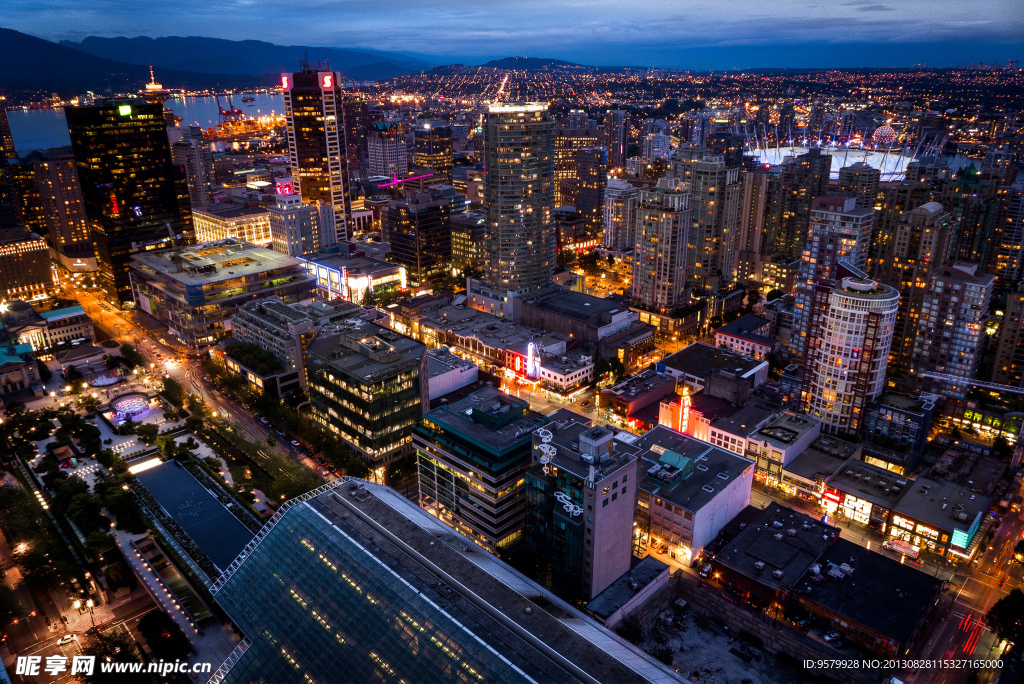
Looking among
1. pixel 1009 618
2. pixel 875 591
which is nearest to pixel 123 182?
pixel 875 591

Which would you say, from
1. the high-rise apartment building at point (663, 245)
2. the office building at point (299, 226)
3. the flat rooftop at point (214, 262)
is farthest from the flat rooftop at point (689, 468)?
the office building at point (299, 226)

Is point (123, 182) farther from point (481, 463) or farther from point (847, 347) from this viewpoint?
point (847, 347)

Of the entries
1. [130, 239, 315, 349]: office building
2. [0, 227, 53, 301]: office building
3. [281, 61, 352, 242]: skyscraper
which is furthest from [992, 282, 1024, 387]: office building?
[0, 227, 53, 301]: office building

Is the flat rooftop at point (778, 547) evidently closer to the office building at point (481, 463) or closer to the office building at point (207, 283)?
the office building at point (481, 463)

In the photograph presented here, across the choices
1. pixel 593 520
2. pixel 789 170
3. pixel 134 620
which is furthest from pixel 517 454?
pixel 789 170

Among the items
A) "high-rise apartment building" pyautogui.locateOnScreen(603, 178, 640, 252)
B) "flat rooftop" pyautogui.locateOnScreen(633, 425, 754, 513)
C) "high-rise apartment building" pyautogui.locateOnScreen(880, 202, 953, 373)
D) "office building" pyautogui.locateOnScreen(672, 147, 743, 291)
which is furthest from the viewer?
"high-rise apartment building" pyautogui.locateOnScreen(603, 178, 640, 252)

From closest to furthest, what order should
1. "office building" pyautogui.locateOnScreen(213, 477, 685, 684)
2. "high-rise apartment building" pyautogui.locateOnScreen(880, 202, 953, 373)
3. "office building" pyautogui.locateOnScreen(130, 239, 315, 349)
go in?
"office building" pyautogui.locateOnScreen(213, 477, 685, 684)
"high-rise apartment building" pyautogui.locateOnScreen(880, 202, 953, 373)
"office building" pyautogui.locateOnScreen(130, 239, 315, 349)

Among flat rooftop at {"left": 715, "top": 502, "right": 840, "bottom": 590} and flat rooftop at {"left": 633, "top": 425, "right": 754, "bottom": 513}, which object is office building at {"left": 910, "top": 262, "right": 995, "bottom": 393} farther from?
flat rooftop at {"left": 633, "top": 425, "right": 754, "bottom": 513}

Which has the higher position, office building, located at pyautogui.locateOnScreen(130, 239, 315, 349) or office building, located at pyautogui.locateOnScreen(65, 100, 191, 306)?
office building, located at pyautogui.locateOnScreen(65, 100, 191, 306)

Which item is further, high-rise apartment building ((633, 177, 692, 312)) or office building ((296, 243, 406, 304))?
office building ((296, 243, 406, 304))
